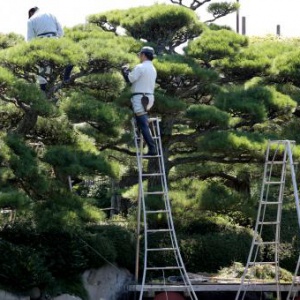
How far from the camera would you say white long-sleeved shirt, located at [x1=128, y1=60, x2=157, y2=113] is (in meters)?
11.9

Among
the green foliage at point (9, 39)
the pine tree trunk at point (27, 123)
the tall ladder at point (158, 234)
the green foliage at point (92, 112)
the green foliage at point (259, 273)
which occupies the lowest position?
the green foliage at point (259, 273)

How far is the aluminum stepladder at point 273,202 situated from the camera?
453 inches

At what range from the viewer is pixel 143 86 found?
1213 cm

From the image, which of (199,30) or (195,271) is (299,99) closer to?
(199,30)

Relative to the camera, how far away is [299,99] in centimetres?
1470

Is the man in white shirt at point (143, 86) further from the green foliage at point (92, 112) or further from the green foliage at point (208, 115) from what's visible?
the green foliage at point (208, 115)

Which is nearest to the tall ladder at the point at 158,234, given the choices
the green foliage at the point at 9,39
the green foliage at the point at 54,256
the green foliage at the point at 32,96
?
the green foliage at the point at 54,256

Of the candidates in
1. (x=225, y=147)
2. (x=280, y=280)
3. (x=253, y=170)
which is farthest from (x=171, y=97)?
(x=280, y=280)

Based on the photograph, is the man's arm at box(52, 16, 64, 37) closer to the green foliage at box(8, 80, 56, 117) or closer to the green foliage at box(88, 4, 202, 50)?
the green foliage at box(8, 80, 56, 117)

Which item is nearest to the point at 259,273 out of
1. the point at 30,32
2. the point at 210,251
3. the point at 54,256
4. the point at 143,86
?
the point at 210,251

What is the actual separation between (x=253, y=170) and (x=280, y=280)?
7.77 ft

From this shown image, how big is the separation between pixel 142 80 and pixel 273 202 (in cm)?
232

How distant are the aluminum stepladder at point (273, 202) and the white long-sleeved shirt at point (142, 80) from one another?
174cm

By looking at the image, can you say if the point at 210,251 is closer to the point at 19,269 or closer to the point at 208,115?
the point at 208,115
